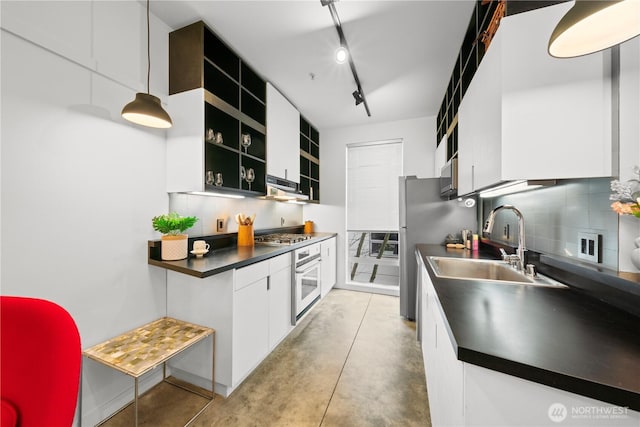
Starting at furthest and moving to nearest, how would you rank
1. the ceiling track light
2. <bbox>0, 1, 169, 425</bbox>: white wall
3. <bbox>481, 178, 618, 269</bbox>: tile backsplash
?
the ceiling track light
<bbox>0, 1, 169, 425</bbox>: white wall
<bbox>481, 178, 618, 269</bbox>: tile backsplash

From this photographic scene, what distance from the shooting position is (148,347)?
4.64 ft

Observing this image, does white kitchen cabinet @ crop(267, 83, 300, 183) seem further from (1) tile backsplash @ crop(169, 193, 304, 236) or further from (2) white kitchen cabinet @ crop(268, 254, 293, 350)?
(2) white kitchen cabinet @ crop(268, 254, 293, 350)

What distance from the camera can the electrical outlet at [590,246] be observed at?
3.44ft

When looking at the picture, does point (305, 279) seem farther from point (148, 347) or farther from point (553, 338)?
point (553, 338)

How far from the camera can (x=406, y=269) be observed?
2.79 metres

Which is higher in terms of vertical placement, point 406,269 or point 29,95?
point 29,95

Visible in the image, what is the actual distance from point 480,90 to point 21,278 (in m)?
2.68

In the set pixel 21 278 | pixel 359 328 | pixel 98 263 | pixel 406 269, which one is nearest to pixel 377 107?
pixel 406 269

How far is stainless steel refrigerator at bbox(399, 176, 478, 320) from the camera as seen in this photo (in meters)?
2.68

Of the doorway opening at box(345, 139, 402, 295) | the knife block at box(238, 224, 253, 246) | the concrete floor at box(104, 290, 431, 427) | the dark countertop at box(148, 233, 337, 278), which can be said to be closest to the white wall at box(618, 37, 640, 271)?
the concrete floor at box(104, 290, 431, 427)

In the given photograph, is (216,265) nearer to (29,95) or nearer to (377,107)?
(29,95)

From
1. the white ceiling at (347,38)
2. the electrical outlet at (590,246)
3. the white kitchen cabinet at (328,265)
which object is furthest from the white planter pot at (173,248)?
the electrical outlet at (590,246)

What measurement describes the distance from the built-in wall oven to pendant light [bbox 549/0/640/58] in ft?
7.40

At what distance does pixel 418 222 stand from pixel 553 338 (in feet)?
7.11
